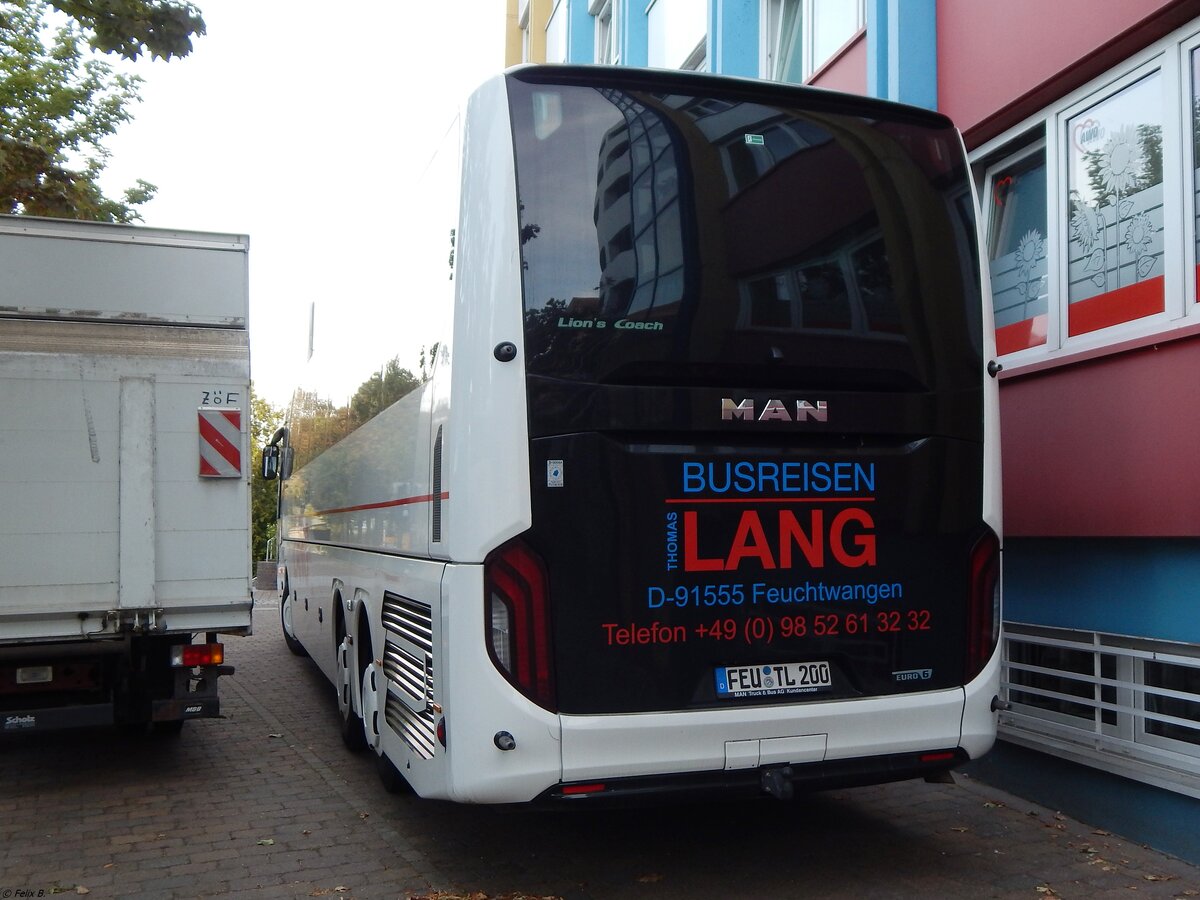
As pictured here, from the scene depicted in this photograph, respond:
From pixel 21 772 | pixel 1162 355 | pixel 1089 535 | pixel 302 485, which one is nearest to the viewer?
pixel 1162 355

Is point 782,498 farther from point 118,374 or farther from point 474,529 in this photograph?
point 118,374

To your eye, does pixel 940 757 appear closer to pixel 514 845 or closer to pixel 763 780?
pixel 763 780

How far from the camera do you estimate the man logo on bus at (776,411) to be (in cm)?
487

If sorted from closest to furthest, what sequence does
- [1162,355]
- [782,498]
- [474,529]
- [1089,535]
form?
[474,529] < [782,498] < [1162,355] < [1089,535]

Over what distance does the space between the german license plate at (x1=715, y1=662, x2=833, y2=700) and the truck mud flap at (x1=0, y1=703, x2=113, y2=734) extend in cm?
448

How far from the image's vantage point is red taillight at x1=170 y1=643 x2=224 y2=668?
24.7 feet

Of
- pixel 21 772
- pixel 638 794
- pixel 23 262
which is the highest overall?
pixel 23 262

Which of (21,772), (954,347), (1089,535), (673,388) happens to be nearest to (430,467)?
(673,388)

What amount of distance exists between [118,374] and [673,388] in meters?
4.17

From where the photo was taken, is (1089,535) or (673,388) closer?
(673,388)

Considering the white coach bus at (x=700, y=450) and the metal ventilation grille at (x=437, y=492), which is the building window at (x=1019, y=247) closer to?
the white coach bus at (x=700, y=450)

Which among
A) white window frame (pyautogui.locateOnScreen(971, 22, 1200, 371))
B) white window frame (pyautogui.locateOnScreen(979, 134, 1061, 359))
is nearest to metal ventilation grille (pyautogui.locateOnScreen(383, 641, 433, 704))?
white window frame (pyautogui.locateOnScreen(979, 134, 1061, 359))

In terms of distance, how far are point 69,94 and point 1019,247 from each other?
1578 centimetres

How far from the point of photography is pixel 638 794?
464 centimetres
